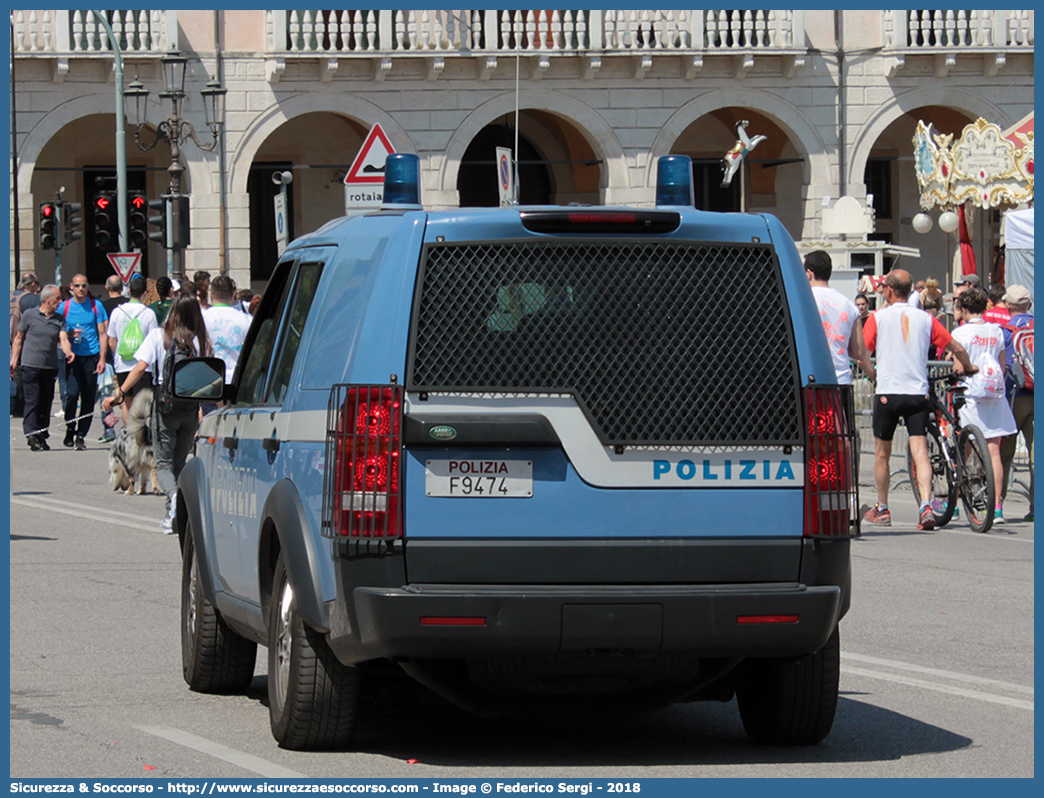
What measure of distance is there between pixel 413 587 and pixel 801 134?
1396 inches

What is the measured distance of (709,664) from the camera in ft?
19.3

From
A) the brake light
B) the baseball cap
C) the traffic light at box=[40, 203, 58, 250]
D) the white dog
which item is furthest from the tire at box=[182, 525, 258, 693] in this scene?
the traffic light at box=[40, 203, 58, 250]

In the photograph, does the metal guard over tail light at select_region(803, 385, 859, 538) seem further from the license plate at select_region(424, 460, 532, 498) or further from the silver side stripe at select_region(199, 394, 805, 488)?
the license plate at select_region(424, 460, 532, 498)

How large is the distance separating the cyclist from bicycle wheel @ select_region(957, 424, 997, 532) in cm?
26

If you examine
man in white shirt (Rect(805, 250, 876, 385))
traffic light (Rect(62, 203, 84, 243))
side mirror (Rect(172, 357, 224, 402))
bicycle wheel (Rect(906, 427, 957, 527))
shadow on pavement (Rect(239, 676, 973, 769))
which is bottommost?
shadow on pavement (Rect(239, 676, 973, 769))

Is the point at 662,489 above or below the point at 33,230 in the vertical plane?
below

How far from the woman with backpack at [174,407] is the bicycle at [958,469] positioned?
5.47m

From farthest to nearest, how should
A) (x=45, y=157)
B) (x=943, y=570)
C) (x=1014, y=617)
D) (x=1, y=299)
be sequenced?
(x=45, y=157), (x=943, y=570), (x=1014, y=617), (x=1, y=299)

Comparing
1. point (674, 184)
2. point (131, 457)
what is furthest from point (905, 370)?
point (674, 184)

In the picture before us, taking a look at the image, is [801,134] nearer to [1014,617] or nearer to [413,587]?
[1014,617]

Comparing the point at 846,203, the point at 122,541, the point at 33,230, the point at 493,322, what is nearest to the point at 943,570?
the point at 122,541

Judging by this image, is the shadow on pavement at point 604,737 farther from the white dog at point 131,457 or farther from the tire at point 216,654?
the white dog at point 131,457

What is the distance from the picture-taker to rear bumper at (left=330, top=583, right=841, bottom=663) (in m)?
5.39

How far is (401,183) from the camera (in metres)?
6.18
